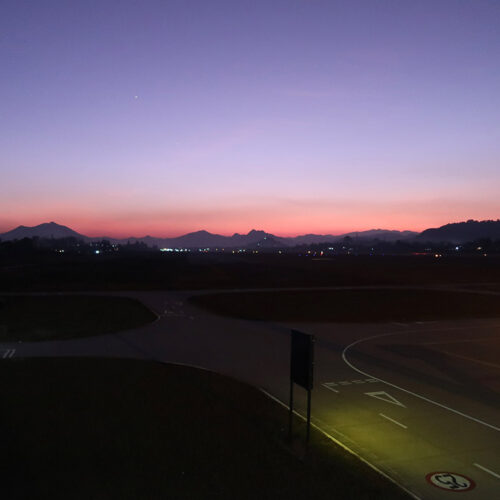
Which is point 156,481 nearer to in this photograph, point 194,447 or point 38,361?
point 194,447

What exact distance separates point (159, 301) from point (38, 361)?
22630 millimetres

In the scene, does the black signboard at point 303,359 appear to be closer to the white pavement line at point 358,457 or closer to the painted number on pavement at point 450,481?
the white pavement line at point 358,457

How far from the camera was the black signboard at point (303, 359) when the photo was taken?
11.4 m

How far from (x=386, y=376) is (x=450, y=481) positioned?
8.64m

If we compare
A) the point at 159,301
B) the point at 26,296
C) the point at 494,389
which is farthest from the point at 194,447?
the point at 26,296

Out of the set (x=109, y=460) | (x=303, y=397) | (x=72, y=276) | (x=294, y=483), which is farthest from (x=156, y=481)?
(x=72, y=276)

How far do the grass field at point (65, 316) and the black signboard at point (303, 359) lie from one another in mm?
18452

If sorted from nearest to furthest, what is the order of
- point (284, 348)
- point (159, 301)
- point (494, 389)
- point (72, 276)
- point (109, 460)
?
point (109, 460), point (494, 389), point (284, 348), point (159, 301), point (72, 276)

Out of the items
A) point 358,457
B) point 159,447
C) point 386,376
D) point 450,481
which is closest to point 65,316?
point 386,376

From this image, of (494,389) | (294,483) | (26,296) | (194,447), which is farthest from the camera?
(26,296)

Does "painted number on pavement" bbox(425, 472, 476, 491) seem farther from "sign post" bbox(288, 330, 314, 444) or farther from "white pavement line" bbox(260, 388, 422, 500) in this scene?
"sign post" bbox(288, 330, 314, 444)

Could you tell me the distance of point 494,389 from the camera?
56.1 feet

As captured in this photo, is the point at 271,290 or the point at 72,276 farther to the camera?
the point at 72,276

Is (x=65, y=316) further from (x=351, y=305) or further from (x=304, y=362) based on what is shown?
(x=304, y=362)
